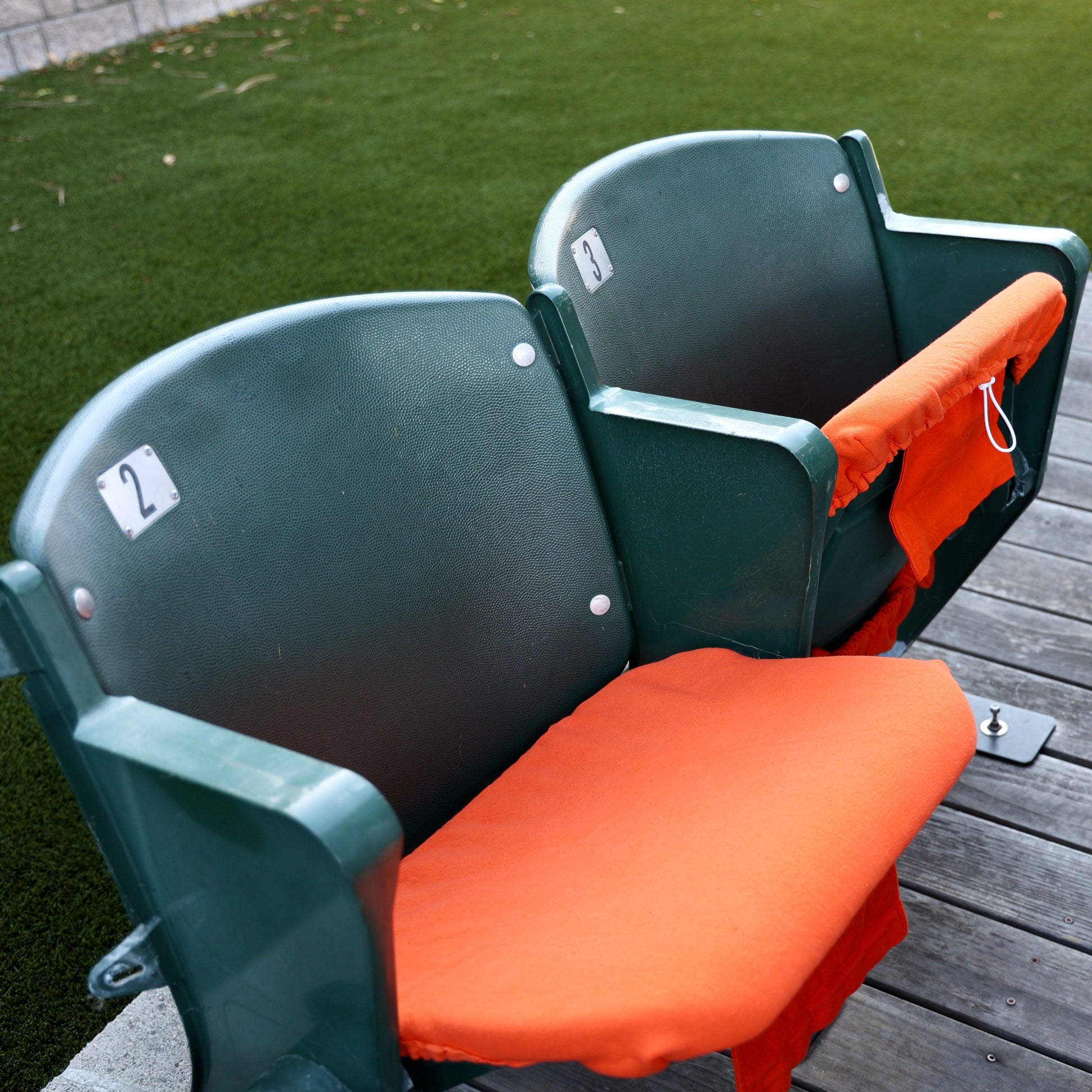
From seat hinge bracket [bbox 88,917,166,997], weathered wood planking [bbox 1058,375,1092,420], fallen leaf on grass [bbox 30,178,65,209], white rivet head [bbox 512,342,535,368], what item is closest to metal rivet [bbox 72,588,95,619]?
seat hinge bracket [bbox 88,917,166,997]

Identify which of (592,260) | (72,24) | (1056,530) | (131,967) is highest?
(72,24)

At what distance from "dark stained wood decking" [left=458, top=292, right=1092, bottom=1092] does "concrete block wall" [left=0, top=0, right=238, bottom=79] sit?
188 inches

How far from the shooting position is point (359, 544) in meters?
0.93

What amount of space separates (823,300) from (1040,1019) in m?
0.83

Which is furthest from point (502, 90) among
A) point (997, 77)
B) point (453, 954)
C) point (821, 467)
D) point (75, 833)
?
point (453, 954)

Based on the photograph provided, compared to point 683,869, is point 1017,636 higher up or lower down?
lower down

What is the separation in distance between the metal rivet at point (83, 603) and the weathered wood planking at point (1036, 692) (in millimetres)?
1142

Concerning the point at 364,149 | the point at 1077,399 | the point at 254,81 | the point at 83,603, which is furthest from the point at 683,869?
the point at 254,81

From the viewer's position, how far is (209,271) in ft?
10.3

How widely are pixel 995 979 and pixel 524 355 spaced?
0.81m

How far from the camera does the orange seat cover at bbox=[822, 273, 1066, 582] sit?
3.25 feet

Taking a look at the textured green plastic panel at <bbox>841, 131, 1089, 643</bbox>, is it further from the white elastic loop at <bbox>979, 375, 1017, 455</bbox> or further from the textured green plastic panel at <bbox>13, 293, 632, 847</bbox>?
the textured green plastic panel at <bbox>13, 293, 632, 847</bbox>

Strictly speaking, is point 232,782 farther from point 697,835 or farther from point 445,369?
point 445,369

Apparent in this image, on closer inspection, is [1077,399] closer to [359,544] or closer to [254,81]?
[359,544]
